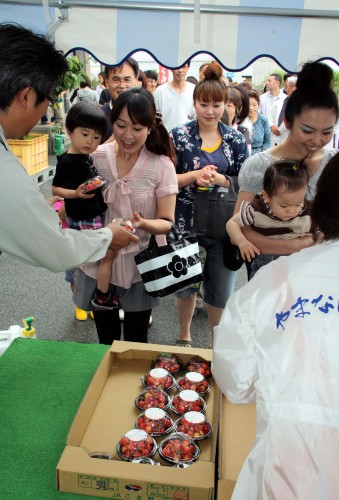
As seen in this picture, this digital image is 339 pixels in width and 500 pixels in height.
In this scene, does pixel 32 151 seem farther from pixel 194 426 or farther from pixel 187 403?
pixel 194 426

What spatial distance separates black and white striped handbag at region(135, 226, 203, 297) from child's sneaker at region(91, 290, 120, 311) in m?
0.20

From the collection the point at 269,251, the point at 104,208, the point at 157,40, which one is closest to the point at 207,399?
the point at 269,251

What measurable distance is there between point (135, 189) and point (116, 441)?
997 millimetres

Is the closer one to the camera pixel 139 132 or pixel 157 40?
pixel 139 132

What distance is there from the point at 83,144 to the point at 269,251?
939 mm

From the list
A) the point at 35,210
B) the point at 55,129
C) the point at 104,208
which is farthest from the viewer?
the point at 55,129

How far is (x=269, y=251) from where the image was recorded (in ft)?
5.90

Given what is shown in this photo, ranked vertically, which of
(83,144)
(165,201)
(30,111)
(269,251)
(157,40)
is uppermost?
(157,40)

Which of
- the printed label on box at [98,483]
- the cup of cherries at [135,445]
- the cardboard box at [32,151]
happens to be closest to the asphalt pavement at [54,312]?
the cup of cherries at [135,445]

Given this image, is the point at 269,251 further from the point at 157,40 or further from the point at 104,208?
the point at 157,40

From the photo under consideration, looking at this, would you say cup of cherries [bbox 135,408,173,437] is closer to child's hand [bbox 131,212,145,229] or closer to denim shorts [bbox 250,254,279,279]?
child's hand [bbox 131,212,145,229]

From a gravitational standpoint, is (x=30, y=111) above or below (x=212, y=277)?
above

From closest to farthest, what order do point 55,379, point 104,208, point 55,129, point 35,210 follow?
point 35,210 → point 55,379 → point 104,208 → point 55,129

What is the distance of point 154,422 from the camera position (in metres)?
1.29
